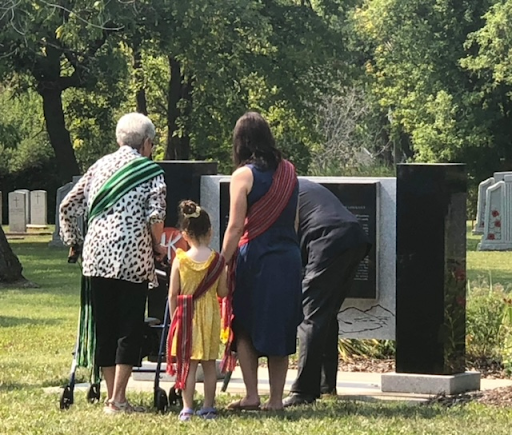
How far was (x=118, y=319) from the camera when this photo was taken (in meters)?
7.61

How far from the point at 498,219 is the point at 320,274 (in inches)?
816

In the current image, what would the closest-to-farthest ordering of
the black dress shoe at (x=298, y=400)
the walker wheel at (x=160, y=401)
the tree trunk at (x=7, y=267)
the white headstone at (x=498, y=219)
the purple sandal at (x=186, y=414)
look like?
the purple sandal at (x=186, y=414) < the walker wheel at (x=160, y=401) < the black dress shoe at (x=298, y=400) < the tree trunk at (x=7, y=267) < the white headstone at (x=498, y=219)

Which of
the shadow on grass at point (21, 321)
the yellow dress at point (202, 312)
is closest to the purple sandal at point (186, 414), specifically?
the yellow dress at point (202, 312)

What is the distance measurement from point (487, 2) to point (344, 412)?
42971 mm

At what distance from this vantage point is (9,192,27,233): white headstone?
36.8 m

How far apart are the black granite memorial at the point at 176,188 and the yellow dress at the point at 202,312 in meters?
2.19

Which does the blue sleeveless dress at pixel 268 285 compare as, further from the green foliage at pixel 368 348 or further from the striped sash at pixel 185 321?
the green foliage at pixel 368 348

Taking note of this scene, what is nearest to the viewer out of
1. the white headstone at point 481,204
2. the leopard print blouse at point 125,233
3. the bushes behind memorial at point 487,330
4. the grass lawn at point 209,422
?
the grass lawn at point 209,422

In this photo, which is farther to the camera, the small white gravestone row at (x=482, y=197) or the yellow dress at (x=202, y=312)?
the small white gravestone row at (x=482, y=197)

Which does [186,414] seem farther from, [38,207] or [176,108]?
[38,207]

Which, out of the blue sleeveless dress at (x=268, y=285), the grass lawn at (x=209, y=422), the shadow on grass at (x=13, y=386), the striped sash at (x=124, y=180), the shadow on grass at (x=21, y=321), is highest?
the striped sash at (x=124, y=180)

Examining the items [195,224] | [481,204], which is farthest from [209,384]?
[481,204]

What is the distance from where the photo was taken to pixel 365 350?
1056 cm

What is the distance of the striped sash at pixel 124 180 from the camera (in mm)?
7504
